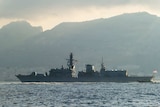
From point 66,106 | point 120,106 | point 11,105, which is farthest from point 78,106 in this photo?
point 11,105

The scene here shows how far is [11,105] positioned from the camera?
75250 millimetres

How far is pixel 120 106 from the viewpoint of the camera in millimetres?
73562

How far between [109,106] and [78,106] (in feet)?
18.6

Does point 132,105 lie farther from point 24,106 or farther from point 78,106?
point 24,106

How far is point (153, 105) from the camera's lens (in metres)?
75.2

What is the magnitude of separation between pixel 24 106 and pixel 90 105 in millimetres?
12233

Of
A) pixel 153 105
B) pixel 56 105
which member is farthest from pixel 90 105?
pixel 153 105

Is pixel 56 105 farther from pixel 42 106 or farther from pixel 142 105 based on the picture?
pixel 142 105

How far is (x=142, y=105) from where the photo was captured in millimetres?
75062

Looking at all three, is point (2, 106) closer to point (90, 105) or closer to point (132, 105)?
point (90, 105)

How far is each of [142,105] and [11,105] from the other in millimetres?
24183

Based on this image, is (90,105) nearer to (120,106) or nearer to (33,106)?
(120,106)

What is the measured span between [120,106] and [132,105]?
10.0ft

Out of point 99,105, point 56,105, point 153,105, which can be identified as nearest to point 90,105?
point 99,105
